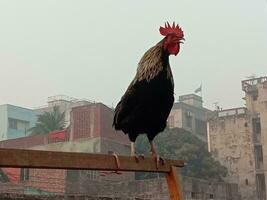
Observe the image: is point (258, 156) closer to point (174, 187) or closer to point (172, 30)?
point (172, 30)

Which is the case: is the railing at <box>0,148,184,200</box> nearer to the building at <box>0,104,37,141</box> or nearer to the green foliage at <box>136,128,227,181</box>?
the green foliage at <box>136,128,227,181</box>

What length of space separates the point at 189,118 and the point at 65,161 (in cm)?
4503

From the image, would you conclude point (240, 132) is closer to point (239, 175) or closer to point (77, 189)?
point (239, 175)

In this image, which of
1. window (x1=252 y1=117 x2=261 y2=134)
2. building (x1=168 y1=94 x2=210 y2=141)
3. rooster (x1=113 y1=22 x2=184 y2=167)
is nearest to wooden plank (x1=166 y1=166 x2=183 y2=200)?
rooster (x1=113 y1=22 x2=184 y2=167)

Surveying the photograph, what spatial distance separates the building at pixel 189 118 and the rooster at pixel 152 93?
4016 centimetres

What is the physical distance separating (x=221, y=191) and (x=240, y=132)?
8927 mm

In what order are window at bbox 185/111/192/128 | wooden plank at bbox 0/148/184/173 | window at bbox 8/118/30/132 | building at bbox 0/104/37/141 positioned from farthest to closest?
window at bbox 185/111/192/128, window at bbox 8/118/30/132, building at bbox 0/104/37/141, wooden plank at bbox 0/148/184/173

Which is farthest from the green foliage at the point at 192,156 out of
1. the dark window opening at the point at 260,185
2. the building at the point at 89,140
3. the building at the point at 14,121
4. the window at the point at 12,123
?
the window at the point at 12,123

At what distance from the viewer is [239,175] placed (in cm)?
3331

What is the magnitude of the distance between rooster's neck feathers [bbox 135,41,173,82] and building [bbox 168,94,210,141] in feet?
132

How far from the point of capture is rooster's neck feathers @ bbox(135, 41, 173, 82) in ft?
11.7

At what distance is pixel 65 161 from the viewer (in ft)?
8.59

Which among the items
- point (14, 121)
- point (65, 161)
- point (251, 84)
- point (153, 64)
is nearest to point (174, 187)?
point (65, 161)

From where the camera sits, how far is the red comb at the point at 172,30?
145 inches
